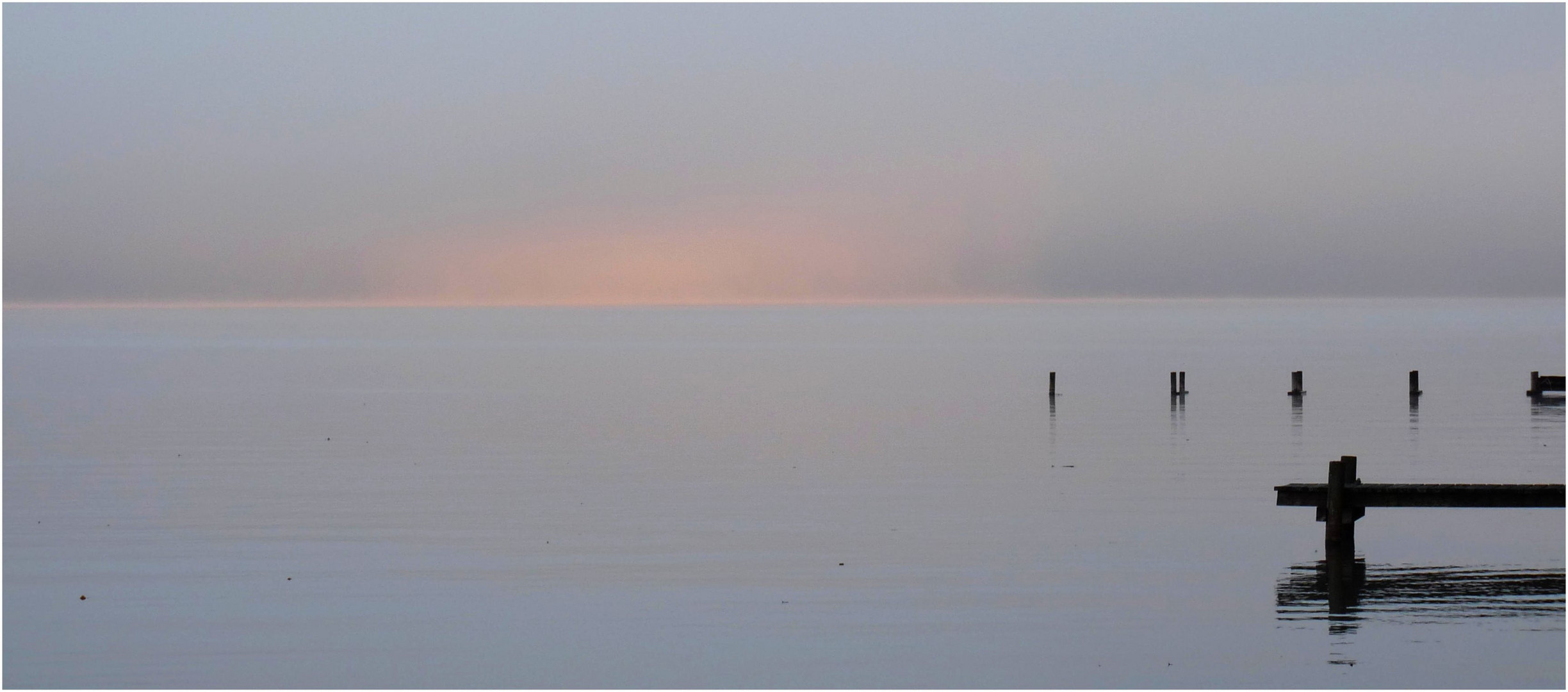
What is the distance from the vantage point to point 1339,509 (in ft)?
66.0

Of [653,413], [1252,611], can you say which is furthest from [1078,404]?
[1252,611]

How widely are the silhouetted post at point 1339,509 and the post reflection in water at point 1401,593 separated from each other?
0.15 metres

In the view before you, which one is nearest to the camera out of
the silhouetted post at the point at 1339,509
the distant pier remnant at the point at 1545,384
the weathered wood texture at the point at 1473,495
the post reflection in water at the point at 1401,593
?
the post reflection in water at the point at 1401,593

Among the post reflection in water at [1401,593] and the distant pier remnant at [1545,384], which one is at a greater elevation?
the distant pier remnant at [1545,384]

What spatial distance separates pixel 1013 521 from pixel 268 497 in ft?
42.6

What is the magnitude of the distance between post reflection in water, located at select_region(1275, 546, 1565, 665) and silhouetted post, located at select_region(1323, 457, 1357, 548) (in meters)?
0.15

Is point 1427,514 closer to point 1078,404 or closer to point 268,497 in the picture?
point 268,497

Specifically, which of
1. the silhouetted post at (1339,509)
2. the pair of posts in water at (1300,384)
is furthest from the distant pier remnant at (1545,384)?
the silhouetted post at (1339,509)

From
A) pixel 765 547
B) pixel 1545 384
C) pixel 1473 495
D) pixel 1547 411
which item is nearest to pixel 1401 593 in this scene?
pixel 1473 495

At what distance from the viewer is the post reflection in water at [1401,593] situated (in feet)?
55.8

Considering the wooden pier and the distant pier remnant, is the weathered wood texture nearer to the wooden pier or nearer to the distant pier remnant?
the wooden pier

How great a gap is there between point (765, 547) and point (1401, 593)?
27.3 ft

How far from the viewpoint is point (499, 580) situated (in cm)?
1942

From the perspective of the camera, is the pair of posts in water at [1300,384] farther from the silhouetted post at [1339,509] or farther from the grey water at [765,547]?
the silhouetted post at [1339,509]
